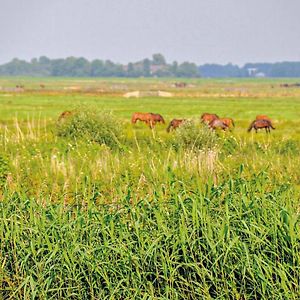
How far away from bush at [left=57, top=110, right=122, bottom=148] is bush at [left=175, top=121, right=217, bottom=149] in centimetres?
286

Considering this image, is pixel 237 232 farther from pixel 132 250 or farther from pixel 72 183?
pixel 72 183

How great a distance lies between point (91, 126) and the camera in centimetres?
2800

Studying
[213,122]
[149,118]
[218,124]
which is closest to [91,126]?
[218,124]

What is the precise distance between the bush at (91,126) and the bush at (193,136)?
9.38 ft

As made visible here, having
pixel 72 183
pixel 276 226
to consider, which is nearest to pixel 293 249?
pixel 276 226

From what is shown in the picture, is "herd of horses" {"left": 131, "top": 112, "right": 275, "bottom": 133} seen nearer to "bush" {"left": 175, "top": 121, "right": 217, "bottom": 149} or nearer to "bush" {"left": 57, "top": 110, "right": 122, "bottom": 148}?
"bush" {"left": 57, "top": 110, "right": 122, "bottom": 148}

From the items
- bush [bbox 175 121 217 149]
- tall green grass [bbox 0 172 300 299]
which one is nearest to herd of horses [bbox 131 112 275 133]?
bush [bbox 175 121 217 149]

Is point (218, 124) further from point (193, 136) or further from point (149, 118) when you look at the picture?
point (193, 136)

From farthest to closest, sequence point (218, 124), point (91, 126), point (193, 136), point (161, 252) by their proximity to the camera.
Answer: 1. point (218, 124)
2. point (91, 126)
3. point (193, 136)
4. point (161, 252)

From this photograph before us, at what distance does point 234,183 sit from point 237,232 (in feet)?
3.94

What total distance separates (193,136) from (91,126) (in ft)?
15.5

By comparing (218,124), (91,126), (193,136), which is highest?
(91,126)

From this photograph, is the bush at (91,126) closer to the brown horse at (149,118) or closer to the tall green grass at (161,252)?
the brown horse at (149,118)

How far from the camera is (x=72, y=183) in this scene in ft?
50.8
